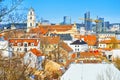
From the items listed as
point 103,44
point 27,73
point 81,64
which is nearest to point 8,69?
point 27,73

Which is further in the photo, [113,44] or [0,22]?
[113,44]

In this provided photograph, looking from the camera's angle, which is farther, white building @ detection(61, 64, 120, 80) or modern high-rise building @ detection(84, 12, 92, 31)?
modern high-rise building @ detection(84, 12, 92, 31)

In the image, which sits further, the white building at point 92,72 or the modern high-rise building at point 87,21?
the modern high-rise building at point 87,21

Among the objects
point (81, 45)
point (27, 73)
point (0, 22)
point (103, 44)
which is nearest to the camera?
point (0, 22)

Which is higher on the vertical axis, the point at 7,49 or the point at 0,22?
the point at 0,22

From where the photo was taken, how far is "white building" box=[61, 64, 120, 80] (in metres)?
15.7

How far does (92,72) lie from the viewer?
15883 millimetres

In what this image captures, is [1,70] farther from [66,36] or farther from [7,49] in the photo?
[66,36]

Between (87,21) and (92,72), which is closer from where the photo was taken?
(92,72)

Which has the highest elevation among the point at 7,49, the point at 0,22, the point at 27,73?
the point at 0,22

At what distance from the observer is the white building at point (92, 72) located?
15.7 m

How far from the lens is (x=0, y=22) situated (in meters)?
5.54

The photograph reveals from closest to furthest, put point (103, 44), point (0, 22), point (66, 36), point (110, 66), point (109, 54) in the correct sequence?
1. point (0, 22)
2. point (110, 66)
3. point (109, 54)
4. point (103, 44)
5. point (66, 36)

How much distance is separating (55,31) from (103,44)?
55.1 feet
